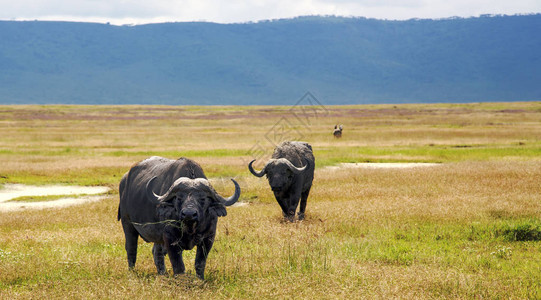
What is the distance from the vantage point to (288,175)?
45.3 ft

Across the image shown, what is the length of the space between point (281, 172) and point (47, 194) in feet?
37.5

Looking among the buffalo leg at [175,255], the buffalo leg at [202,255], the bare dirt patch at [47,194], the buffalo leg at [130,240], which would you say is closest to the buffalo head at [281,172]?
the buffalo leg at [130,240]

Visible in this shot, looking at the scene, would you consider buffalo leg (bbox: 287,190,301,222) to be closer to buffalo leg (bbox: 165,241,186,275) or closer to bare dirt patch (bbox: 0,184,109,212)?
buffalo leg (bbox: 165,241,186,275)

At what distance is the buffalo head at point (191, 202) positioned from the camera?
7.32 metres

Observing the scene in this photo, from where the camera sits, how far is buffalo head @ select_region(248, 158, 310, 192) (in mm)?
13484

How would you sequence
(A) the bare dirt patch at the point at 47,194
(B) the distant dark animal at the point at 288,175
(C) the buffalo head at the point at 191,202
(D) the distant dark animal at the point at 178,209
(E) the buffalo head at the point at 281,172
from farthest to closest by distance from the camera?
(A) the bare dirt patch at the point at 47,194
(B) the distant dark animal at the point at 288,175
(E) the buffalo head at the point at 281,172
(D) the distant dark animal at the point at 178,209
(C) the buffalo head at the point at 191,202

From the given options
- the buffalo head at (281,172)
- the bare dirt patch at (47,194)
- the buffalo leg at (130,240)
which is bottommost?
the bare dirt patch at (47,194)

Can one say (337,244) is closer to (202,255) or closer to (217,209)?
(202,255)

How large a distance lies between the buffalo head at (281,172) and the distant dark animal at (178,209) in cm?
490

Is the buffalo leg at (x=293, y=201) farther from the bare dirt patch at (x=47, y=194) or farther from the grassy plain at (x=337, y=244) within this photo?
the bare dirt patch at (x=47, y=194)

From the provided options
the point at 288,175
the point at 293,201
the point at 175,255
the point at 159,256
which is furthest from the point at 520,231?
the point at 175,255

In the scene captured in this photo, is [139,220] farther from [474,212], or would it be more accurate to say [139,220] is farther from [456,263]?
[474,212]

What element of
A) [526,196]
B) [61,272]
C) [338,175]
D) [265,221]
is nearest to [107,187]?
[338,175]

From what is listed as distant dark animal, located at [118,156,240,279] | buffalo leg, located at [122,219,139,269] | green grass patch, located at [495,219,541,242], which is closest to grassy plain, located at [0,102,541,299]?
green grass patch, located at [495,219,541,242]
